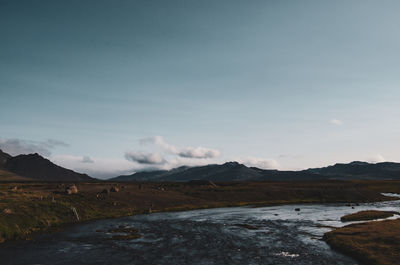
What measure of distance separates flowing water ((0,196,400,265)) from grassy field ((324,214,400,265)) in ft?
6.15

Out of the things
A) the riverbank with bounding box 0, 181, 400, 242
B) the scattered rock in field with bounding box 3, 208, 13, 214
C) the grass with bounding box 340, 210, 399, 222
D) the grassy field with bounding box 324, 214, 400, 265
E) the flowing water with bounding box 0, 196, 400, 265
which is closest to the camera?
the grassy field with bounding box 324, 214, 400, 265

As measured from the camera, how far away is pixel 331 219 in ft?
235

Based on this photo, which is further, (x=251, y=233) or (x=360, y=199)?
(x=360, y=199)

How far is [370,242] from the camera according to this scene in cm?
4344

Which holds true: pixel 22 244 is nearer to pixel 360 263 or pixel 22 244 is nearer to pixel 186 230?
pixel 186 230

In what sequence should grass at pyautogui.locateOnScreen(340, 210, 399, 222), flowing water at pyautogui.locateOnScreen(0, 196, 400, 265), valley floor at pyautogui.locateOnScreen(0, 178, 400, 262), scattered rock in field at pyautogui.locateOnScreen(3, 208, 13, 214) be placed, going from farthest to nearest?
grass at pyautogui.locateOnScreen(340, 210, 399, 222)
valley floor at pyautogui.locateOnScreen(0, 178, 400, 262)
scattered rock in field at pyautogui.locateOnScreen(3, 208, 13, 214)
flowing water at pyautogui.locateOnScreen(0, 196, 400, 265)

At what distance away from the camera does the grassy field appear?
36750 millimetres

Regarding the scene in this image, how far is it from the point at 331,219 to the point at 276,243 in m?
32.4

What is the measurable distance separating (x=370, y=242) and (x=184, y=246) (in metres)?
26.9

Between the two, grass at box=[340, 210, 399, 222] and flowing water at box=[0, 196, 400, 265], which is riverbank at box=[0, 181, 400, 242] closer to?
flowing water at box=[0, 196, 400, 265]

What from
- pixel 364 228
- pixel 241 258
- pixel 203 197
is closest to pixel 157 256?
pixel 241 258

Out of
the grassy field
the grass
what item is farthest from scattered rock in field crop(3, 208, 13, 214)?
the grass

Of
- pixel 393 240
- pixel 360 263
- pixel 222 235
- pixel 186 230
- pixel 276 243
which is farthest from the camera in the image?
pixel 186 230

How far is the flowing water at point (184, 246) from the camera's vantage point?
37.8 meters
